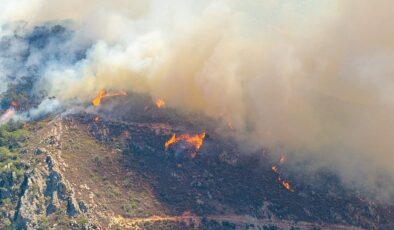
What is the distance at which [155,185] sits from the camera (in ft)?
505

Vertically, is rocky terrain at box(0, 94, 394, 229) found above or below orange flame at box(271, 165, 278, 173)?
below

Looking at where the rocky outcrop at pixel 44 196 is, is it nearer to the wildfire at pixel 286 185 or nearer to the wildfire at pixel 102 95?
the wildfire at pixel 102 95

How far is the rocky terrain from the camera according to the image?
477ft

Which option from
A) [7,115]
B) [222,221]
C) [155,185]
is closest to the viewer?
[222,221]

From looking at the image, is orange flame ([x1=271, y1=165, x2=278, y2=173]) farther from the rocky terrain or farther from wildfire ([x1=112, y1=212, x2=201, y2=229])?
wildfire ([x1=112, y1=212, x2=201, y2=229])

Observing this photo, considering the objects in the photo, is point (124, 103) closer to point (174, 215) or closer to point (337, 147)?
point (174, 215)

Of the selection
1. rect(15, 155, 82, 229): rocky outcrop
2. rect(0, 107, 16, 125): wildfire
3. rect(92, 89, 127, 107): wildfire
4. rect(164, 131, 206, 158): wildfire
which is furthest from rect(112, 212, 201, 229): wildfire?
rect(0, 107, 16, 125): wildfire

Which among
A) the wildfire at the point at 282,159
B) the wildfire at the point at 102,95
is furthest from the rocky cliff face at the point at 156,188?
the wildfire at the point at 102,95

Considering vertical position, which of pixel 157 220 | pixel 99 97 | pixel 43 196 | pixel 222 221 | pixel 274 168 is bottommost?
pixel 43 196

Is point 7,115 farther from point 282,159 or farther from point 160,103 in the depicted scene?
point 282,159

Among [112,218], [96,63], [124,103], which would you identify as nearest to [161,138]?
[124,103]

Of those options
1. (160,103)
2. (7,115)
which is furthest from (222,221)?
(7,115)

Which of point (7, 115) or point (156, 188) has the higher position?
point (156, 188)

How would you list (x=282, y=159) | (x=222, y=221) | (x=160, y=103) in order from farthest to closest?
1. (x=160, y=103)
2. (x=282, y=159)
3. (x=222, y=221)
